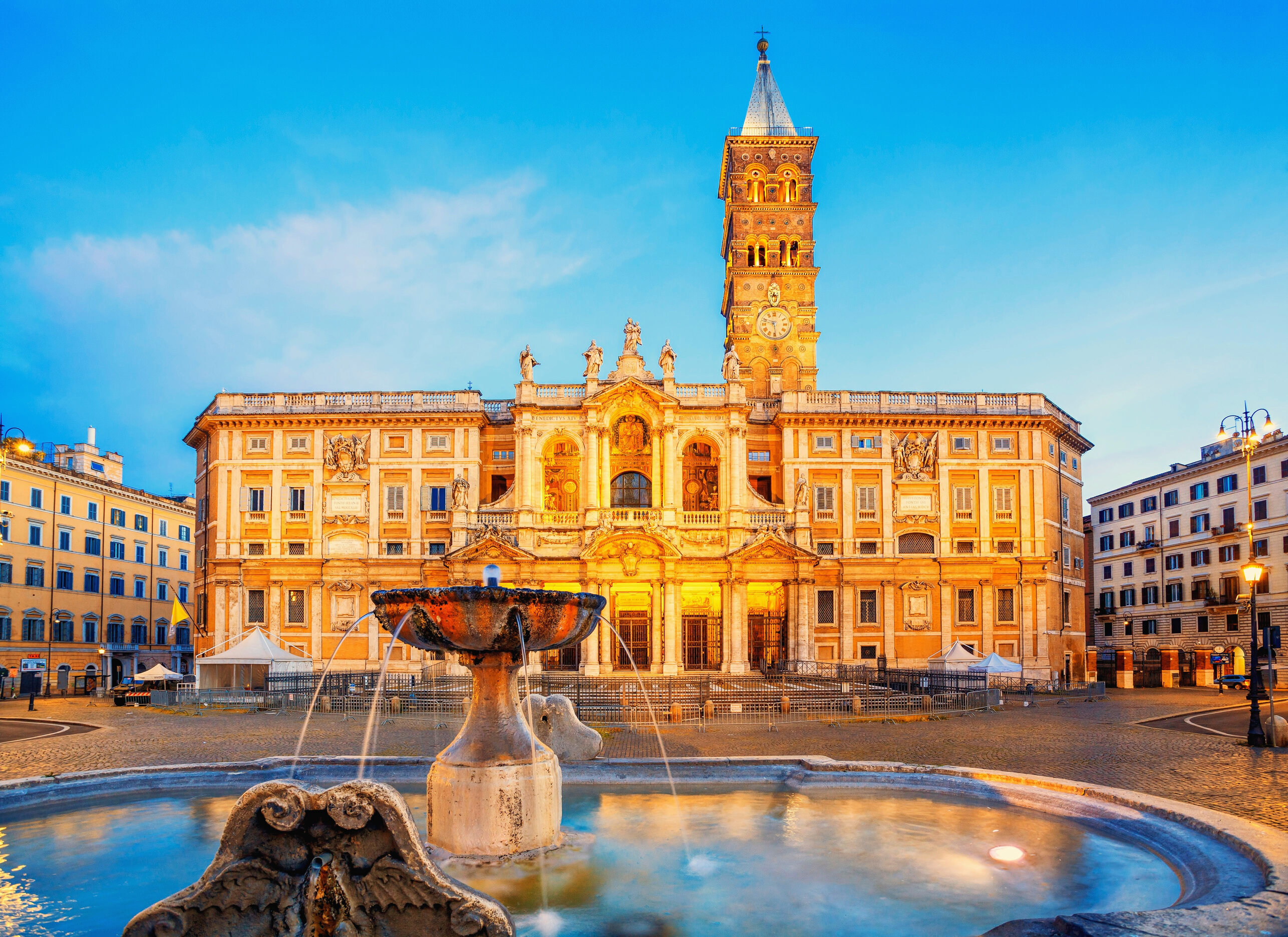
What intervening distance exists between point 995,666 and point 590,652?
1770cm

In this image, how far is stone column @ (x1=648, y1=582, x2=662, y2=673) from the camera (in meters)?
41.3

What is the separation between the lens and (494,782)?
852 cm

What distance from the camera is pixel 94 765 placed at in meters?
15.2

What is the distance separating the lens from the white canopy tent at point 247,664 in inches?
1230

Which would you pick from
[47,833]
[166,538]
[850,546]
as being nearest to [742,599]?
[850,546]

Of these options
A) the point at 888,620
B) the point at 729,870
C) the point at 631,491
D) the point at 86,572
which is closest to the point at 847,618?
the point at 888,620

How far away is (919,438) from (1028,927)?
4348cm

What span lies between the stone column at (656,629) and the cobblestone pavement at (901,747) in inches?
692

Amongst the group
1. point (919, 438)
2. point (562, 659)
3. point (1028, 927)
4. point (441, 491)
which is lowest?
point (562, 659)

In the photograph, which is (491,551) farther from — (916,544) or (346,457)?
(916,544)

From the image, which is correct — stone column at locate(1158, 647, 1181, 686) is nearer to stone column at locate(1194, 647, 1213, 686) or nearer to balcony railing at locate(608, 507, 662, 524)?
stone column at locate(1194, 647, 1213, 686)

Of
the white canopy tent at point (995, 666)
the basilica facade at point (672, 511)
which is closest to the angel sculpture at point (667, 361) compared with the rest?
the basilica facade at point (672, 511)

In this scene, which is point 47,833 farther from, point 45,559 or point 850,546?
point 45,559

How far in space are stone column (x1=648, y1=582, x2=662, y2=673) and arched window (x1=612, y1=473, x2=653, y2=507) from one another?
5.48 meters
